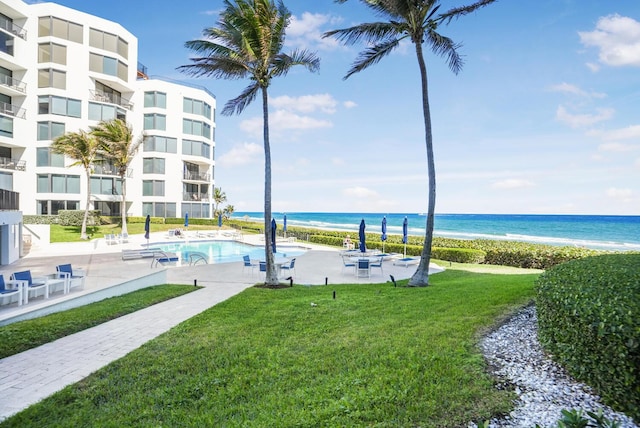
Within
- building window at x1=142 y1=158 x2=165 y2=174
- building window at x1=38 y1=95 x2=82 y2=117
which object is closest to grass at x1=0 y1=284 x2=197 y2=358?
building window at x1=38 y1=95 x2=82 y2=117

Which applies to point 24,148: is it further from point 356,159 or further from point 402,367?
point 356,159

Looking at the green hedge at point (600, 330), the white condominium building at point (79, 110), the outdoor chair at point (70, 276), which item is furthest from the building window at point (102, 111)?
the green hedge at point (600, 330)

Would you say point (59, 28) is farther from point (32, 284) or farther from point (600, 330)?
point (600, 330)

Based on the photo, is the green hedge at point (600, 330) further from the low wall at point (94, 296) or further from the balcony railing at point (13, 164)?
the balcony railing at point (13, 164)

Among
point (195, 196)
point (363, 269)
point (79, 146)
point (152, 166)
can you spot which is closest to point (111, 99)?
point (152, 166)

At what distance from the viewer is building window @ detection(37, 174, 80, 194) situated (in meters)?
31.5

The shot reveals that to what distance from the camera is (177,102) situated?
40.8m

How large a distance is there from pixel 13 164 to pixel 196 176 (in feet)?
56.5

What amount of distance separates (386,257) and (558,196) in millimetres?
73068

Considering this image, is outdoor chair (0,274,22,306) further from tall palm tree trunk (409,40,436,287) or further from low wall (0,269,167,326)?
tall palm tree trunk (409,40,436,287)

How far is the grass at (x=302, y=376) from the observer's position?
3.87m

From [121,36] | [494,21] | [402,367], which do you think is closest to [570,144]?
[494,21]

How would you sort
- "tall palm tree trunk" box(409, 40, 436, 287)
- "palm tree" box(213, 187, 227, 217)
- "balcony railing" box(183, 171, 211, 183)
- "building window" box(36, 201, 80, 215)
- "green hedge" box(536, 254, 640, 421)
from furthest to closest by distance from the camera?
1. "palm tree" box(213, 187, 227, 217)
2. "balcony railing" box(183, 171, 211, 183)
3. "building window" box(36, 201, 80, 215)
4. "tall palm tree trunk" box(409, 40, 436, 287)
5. "green hedge" box(536, 254, 640, 421)

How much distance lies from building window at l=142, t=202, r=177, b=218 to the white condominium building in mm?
107
